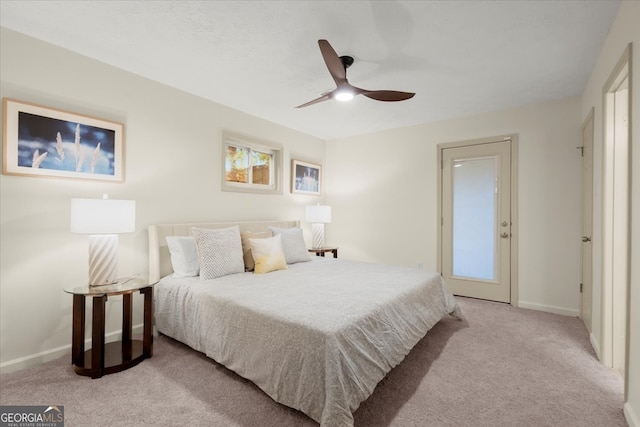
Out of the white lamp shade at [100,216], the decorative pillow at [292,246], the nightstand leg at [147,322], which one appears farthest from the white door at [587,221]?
the white lamp shade at [100,216]

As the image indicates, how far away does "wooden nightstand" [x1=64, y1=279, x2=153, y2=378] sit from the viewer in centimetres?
213

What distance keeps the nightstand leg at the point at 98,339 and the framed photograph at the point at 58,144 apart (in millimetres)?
1132

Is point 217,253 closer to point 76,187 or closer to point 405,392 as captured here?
point 76,187

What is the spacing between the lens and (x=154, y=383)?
2086 mm

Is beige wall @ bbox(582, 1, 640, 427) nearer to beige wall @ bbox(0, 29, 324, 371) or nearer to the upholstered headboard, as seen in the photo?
the upholstered headboard

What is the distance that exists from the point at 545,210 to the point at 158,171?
14.7 feet

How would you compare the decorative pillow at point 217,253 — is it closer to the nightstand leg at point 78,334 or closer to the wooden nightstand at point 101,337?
the wooden nightstand at point 101,337

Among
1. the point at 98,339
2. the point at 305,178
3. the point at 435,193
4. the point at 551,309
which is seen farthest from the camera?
the point at 305,178

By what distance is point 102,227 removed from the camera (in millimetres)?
2199

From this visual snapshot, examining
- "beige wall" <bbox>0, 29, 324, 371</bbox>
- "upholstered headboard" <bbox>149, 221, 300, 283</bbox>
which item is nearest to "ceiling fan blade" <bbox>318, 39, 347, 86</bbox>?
"beige wall" <bbox>0, 29, 324, 371</bbox>

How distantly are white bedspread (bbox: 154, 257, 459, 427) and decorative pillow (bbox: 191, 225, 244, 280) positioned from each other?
0.11m

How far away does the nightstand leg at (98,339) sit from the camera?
2119 millimetres

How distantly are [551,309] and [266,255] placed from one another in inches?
136

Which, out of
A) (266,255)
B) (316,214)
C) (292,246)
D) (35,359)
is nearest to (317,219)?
(316,214)
